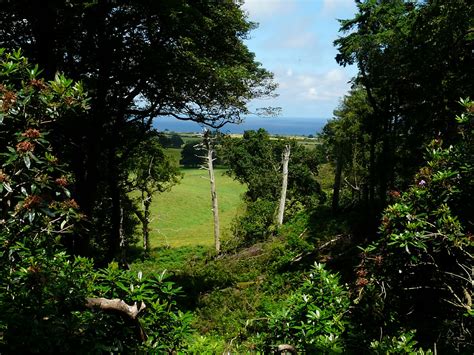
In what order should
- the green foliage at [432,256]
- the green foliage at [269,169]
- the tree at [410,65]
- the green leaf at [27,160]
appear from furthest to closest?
1. the green foliage at [269,169]
2. the tree at [410,65]
3. the green foliage at [432,256]
4. the green leaf at [27,160]

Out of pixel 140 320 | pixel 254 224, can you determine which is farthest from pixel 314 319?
pixel 254 224

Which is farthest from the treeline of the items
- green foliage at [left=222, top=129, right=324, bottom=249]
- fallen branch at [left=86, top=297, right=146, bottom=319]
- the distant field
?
the distant field

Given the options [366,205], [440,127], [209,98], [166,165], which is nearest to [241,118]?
[209,98]

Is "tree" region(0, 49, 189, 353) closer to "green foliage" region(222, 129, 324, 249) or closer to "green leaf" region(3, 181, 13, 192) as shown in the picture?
"green leaf" region(3, 181, 13, 192)

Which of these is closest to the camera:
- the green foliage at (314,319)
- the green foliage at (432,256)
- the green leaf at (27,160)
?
the green leaf at (27,160)

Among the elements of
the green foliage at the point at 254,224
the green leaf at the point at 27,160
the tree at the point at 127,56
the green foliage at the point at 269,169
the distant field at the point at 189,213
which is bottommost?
the distant field at the point at 189,213

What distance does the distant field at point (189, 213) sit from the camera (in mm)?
45481

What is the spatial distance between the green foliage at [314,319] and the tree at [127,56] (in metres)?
6.74

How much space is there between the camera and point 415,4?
57.7ft

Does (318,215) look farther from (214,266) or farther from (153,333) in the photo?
(153,333)

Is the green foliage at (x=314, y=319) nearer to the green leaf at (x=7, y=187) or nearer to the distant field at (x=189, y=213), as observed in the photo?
the green leaf at (x=7, y=187)

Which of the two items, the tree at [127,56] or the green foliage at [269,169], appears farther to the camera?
the green foliage at [269,169]

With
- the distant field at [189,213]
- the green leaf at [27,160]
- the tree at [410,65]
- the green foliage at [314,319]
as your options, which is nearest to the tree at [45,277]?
the green leaf at [27,160]

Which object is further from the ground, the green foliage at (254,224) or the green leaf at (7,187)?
the green leaf at (7,187)
